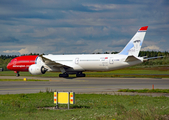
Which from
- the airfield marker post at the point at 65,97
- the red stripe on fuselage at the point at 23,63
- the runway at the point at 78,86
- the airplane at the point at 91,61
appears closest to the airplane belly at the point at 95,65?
the airplane at the point at 91,61

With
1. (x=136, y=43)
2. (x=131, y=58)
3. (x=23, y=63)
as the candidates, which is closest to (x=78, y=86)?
(x=131, y=58)

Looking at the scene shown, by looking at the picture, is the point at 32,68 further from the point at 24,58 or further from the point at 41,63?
the point at 24,58

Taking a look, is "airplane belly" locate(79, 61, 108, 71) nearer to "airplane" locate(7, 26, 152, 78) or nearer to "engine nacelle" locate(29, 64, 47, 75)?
"airplane" locate(7, 26, 152, 78)

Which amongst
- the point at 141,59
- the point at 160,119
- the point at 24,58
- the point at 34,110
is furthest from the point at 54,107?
the point at 24,58

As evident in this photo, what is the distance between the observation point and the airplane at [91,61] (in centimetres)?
4325

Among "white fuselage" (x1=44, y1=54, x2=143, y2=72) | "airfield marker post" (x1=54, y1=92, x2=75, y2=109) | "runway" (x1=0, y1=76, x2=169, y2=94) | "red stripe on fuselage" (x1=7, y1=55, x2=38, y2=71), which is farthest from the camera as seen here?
"red stripe on fuselage" (x1=7, y1=55, x2=38, y2=71)

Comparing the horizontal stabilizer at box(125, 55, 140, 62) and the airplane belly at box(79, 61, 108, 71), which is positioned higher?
the horizontal stabilizer at box(125, 55, 140, 62)

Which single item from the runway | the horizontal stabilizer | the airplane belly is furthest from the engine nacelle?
the horizontal stabilizer

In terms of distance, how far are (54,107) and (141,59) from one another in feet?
96.3

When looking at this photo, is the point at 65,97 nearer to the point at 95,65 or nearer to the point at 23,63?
the point at 95,65

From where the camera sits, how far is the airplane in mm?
43250

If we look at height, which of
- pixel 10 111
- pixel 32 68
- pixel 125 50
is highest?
pixel 125 50

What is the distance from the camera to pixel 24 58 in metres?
51.1

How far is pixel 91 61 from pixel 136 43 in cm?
911
